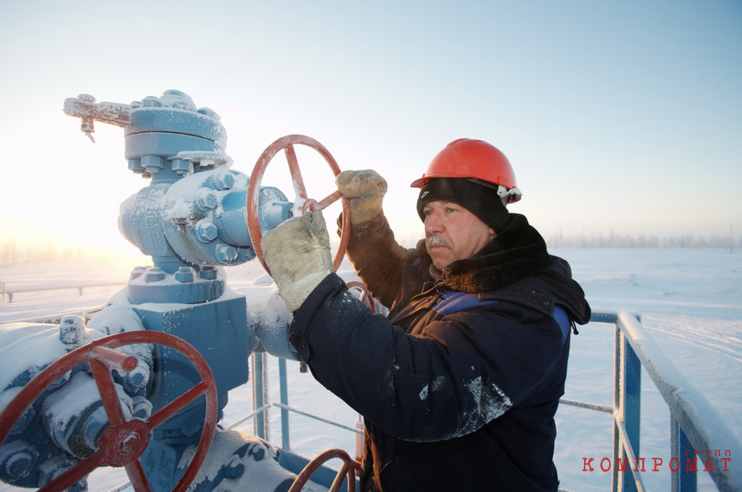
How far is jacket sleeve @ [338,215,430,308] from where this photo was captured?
188cm

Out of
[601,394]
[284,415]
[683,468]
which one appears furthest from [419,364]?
[601,394]

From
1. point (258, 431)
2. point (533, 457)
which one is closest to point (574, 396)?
point (258, 431)

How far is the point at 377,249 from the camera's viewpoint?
74.7 inches

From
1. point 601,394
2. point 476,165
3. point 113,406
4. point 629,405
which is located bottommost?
point 601,394

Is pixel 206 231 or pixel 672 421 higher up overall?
pixel 206 231

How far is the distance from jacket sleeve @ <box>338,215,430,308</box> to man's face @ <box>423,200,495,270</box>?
44cm

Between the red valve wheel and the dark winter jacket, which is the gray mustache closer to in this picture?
the dark winter jacket

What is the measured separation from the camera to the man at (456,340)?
0.82 meters

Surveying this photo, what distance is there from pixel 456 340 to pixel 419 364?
12 cm

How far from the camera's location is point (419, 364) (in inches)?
32.4

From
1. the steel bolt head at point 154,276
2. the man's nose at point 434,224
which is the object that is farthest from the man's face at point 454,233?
the steel bolt head at point 154,276

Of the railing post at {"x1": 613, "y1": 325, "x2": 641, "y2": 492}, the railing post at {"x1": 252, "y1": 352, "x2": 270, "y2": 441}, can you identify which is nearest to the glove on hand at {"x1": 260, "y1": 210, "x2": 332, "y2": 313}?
the railing post at {"x1": 613, "y1": 325, "x2": 641, "y2": 492}

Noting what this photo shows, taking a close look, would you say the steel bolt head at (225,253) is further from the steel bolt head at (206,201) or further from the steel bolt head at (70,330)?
the steel bolt head at (70,330)

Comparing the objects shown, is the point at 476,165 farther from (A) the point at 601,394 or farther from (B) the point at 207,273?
(A) the point at 601,394
